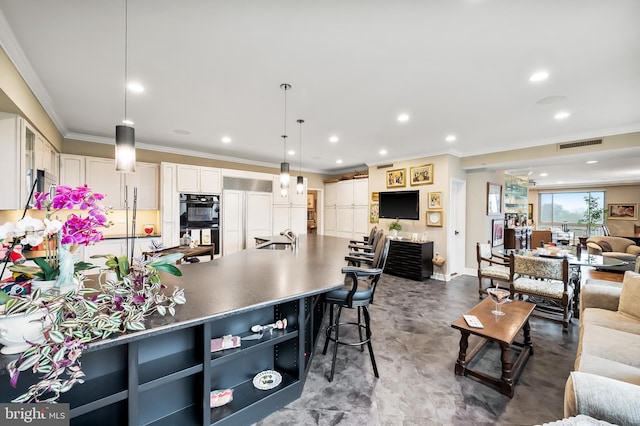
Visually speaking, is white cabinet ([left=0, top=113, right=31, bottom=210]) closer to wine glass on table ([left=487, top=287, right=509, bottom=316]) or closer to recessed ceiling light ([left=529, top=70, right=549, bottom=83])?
wine glass on table ([left=487, top=287, right=509, bottom=316])

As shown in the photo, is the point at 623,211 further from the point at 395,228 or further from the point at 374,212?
the point at 374,212

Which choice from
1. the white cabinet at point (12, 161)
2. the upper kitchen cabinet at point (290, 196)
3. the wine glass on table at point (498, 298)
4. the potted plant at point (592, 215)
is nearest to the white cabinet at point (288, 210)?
the upper kitchen cabinet at point (290, 196)

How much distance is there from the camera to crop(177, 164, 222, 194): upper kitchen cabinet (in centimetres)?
512

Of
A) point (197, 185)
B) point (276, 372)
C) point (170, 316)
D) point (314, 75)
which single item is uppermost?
point (314, 75)

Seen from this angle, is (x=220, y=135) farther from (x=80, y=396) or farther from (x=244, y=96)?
(x=80, y=396)

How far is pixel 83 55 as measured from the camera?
7.13 ft

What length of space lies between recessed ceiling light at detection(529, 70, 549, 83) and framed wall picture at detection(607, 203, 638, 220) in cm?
1161

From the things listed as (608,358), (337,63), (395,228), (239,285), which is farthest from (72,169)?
(608,358)

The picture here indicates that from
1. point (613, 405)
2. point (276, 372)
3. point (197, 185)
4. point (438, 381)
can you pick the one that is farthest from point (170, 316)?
point (197, 185)

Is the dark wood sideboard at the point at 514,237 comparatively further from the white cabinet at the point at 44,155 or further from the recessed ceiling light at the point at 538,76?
the white cabinet at the point at 44,155

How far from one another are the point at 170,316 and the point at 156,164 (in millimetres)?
4837

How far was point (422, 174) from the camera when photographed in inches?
224

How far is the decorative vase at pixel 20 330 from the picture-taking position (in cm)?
85

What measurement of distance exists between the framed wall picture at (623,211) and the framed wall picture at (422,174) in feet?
31.8
